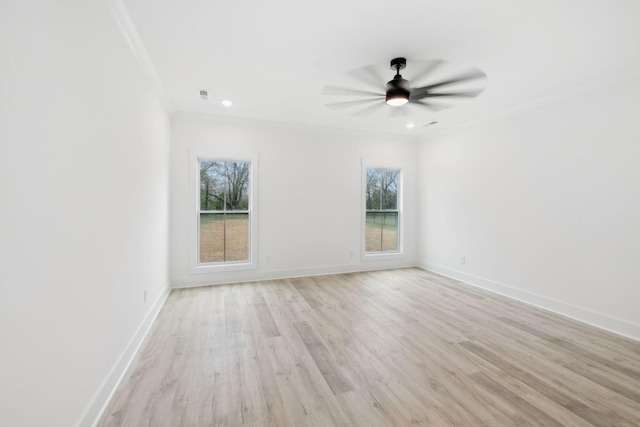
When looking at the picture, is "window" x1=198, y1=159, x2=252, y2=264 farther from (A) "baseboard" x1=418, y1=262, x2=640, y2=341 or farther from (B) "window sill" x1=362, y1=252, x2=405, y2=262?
(A) "baseboard" x1=418, y1=262, x2=640, y2=341

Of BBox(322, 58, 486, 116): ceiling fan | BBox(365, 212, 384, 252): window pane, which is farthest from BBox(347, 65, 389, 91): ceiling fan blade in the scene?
BBox(365, 212, 384, 252): window pane

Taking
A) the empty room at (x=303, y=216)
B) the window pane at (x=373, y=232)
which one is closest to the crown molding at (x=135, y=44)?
the empty room at (x=303, y=216)

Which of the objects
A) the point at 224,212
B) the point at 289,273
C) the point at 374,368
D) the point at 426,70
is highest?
the point at 426,70

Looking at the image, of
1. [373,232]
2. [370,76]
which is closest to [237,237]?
→ [373,232]

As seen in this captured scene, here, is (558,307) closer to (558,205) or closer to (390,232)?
(558,205)

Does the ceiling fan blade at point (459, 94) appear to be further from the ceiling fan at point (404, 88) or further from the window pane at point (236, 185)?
the window pane at point (236, 185)

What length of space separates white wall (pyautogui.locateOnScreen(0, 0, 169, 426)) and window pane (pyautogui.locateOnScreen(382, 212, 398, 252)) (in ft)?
14.8

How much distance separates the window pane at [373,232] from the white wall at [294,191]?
27 cm

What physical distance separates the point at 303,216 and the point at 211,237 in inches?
62.8

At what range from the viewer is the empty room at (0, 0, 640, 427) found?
1375mm

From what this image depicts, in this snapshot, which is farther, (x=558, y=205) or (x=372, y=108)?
(x=558, y=205)

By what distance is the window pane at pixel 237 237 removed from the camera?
481cm

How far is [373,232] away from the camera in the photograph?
5785mm

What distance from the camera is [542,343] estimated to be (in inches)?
108
